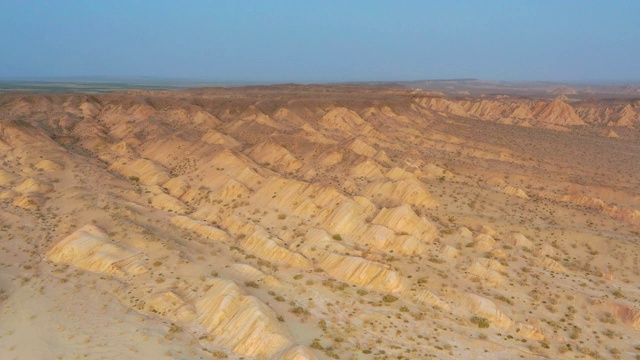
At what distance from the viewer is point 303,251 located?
30.4 metres

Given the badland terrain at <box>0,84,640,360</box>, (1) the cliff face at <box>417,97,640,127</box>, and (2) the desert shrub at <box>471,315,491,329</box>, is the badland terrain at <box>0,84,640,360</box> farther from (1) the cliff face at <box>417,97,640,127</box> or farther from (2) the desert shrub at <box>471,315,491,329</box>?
(1) the cliff face at <box>417,97,640,127</box>

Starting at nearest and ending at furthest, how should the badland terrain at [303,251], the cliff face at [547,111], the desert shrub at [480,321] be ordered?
the badland terrain at [303,251] → the desert shrub at [480,321] → the cliff face at [547,111]

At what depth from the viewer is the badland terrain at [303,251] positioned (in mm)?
21656

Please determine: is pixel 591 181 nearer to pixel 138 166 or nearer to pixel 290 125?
pixel 290 125

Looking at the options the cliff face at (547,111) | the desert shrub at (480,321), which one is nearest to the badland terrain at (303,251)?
the desert shrub at (480,321)

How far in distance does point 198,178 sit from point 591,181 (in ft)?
134

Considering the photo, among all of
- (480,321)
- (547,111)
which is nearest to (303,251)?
(480,321)

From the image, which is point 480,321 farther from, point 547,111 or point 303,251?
point 547,111

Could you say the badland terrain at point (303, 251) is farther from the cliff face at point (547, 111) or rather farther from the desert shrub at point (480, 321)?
the cliff face at point (547, 111)

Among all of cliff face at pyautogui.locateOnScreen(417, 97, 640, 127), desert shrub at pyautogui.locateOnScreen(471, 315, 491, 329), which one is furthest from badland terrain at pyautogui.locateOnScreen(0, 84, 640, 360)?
cliff face at pyautogui.locateOnScreen(417, 97, 640, 127)

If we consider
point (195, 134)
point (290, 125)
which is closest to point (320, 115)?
point (290, 125)

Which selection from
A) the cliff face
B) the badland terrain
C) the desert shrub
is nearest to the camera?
the badland terrain

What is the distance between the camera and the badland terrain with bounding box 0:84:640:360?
853 inches

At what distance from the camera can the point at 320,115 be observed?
268 ft
